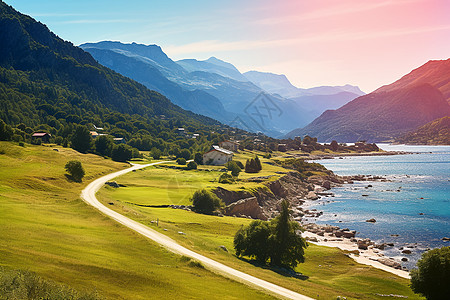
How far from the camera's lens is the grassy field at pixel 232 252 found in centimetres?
3584

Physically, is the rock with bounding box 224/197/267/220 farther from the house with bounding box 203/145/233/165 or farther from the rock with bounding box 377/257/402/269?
the house with bounding box 203/145/233/165

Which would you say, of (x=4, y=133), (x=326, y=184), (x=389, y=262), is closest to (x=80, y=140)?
(x=4, y=133)

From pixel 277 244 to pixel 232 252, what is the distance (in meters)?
5.63

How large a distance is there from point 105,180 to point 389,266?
185ft

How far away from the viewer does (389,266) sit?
162 feet

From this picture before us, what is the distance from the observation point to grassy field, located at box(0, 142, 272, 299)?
73.6 ft

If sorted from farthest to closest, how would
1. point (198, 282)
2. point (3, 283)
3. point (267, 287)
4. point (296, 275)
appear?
point (296, 275) → point (267, 287) → point (198, 282) → point (3, 283)

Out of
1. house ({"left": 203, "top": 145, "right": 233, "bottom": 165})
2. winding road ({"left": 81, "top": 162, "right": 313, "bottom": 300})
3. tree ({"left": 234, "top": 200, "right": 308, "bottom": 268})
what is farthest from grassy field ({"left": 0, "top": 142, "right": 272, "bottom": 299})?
house ({"left": 203, "top": 145, "right": 233, "bottom": 165})

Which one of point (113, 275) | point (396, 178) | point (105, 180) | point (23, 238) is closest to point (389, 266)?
point (113, 275)

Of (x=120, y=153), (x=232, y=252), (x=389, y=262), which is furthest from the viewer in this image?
(x=120, y=153)

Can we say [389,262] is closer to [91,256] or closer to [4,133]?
[91,256]

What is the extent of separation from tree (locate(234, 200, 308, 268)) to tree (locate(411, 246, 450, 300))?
13.2 metres

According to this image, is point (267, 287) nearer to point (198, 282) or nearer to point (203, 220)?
point (198, 282)

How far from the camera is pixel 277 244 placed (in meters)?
42.6
